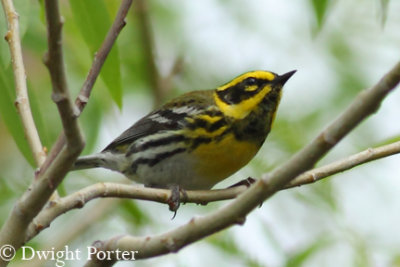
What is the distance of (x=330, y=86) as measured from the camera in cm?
515

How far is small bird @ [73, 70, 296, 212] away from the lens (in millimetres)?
3447

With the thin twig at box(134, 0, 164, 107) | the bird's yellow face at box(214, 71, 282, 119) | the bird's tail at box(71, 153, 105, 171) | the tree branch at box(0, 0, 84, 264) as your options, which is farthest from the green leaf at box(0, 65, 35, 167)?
the thin twig at box(134, 0, 164, 107)

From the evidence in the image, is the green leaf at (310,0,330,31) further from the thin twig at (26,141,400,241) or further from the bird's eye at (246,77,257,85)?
the bird's eye at (246,77,257,85)

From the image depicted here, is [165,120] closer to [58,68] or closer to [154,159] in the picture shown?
Result: [154,159]

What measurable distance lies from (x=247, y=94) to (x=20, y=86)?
1.66 meters

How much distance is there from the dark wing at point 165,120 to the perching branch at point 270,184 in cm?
189

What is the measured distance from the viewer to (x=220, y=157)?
3.42m

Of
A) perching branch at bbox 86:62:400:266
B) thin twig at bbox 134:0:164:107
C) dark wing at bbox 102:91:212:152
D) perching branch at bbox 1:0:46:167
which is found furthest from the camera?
thin twig at bbox 134:0:164:107

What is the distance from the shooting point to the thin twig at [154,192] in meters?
1.93

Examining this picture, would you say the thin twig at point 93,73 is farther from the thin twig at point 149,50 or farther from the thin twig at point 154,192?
the thin twig at point 149,50

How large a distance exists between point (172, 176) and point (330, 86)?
6.66 feet

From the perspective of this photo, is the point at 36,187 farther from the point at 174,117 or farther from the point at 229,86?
the point at 229,86

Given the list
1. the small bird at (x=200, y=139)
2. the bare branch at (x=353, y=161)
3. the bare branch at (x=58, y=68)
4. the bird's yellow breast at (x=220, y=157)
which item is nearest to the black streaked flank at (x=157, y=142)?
the small bird at (x=200, y=139)

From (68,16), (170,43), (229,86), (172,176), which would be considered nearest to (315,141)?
(172,176)
